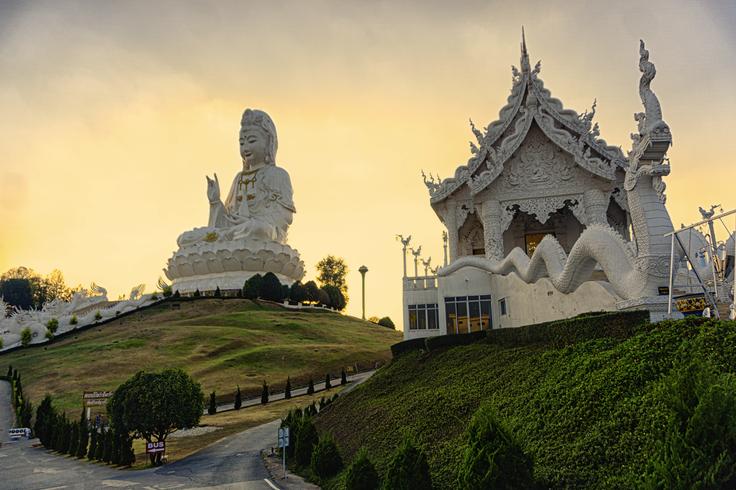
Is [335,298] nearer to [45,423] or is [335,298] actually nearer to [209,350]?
[209,350]

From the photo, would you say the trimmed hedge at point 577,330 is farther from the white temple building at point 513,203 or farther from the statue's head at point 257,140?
the statue's head at point 257,140

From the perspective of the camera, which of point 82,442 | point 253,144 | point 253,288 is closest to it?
point 82,442

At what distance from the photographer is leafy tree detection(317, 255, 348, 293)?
307ft

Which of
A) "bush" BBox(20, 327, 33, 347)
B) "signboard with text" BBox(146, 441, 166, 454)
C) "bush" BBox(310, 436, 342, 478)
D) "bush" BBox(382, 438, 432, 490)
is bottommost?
"signboard with text" BBox(146, 441, 166, 454)

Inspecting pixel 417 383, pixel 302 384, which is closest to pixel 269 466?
pixel 417 383

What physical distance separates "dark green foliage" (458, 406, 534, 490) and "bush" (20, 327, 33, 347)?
52.2m

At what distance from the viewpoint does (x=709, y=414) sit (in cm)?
634

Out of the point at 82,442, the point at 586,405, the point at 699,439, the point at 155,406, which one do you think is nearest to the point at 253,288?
the point at 82,442

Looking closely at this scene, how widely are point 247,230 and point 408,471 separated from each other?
172 feet

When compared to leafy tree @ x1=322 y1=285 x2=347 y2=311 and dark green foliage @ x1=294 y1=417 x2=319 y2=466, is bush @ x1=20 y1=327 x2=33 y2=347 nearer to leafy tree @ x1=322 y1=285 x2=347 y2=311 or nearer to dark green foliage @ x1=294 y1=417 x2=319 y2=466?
leafy tree @ x1=322 y1=285 x2=347 y2=311

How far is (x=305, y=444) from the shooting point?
17.0 meters

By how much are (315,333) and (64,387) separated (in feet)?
66.2

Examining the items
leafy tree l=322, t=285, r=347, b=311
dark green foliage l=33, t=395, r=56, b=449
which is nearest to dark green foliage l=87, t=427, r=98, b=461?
dark green foliage l=33, t=395, r=56, b=449

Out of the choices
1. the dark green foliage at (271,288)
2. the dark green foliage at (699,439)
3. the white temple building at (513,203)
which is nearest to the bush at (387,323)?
the dark green foliage at (271,288)
